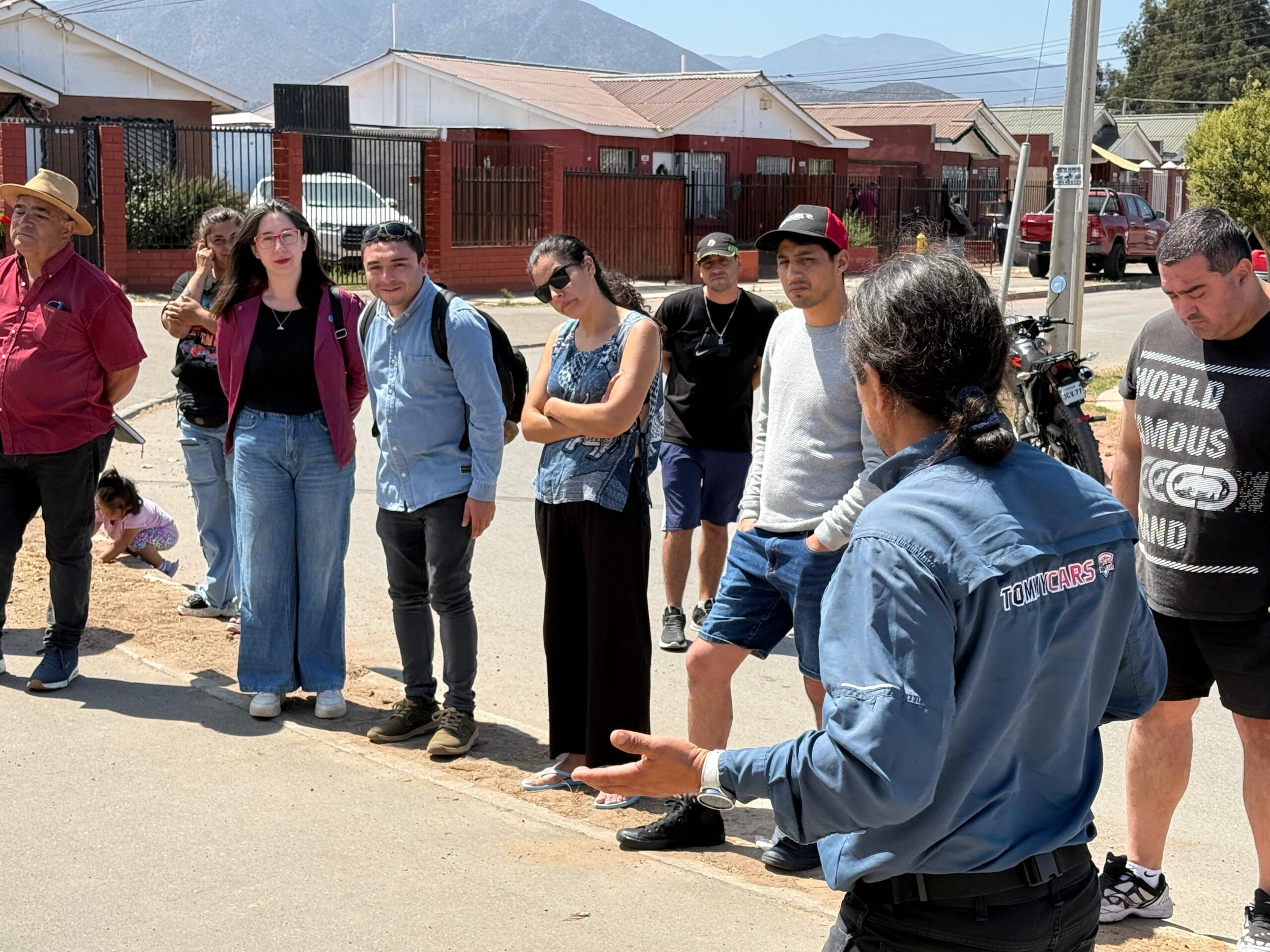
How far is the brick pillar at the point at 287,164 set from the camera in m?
22.7

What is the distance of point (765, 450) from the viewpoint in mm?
Result: 4941

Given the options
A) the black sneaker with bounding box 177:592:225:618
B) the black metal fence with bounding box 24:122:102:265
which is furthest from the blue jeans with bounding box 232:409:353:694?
the black metal fence with bounding box 24:122:102:265

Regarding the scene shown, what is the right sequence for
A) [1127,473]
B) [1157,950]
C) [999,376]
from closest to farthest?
[999,376] → [1157,950] → [1127,473]

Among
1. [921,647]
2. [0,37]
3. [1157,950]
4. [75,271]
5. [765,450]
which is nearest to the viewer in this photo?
[921,647]

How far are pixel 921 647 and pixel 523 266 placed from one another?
25.1m

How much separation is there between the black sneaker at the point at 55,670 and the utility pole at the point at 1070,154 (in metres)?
9.96

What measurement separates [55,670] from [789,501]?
332cm

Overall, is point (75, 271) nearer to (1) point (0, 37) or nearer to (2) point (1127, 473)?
(2) point (1127, 473)

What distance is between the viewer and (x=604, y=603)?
16.9ft

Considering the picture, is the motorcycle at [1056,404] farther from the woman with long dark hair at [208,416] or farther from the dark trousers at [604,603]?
the dark trousers at [604,603]

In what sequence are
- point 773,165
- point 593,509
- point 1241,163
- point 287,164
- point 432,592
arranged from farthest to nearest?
1. point 773,165
2. point 1241,163
3. point 287,164
4. point 432,592
5. point 593,509

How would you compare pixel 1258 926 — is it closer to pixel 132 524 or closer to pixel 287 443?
pixel 287 443

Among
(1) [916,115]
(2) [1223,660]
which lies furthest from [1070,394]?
(1) [916,115]

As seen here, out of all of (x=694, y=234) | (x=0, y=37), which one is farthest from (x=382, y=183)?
(x=0, y=37)
